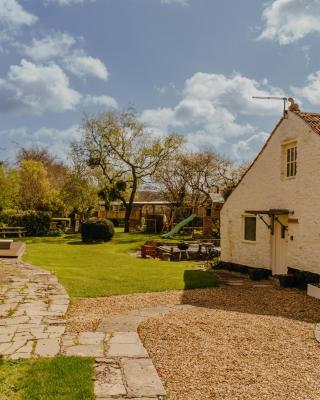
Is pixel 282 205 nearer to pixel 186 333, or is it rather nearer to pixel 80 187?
pixel 186 333

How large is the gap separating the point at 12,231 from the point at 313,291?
83.3 feet

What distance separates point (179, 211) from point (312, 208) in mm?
28509

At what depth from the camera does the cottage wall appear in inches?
548

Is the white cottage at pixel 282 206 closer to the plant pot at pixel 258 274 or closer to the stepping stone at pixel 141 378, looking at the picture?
the plant pot at pixel 258 274

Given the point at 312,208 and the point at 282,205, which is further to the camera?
the point at 282,205

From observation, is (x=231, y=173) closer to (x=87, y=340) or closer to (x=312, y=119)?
(x=312, y=119)

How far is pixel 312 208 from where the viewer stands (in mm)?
13906

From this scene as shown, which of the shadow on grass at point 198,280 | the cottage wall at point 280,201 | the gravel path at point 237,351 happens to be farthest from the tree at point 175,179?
the gravel path at point 237,351

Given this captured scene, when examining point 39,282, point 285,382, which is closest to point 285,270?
point 39,282

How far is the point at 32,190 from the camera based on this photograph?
4134cm

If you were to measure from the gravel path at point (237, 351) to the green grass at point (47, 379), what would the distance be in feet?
3.52

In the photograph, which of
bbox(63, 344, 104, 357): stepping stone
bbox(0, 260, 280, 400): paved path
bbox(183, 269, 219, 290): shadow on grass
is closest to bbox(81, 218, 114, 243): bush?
bbox(183, 269, 219, 290): shadow on grass

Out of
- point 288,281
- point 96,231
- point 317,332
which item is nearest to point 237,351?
point 317,332

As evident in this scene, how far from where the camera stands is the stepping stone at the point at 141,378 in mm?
5355
